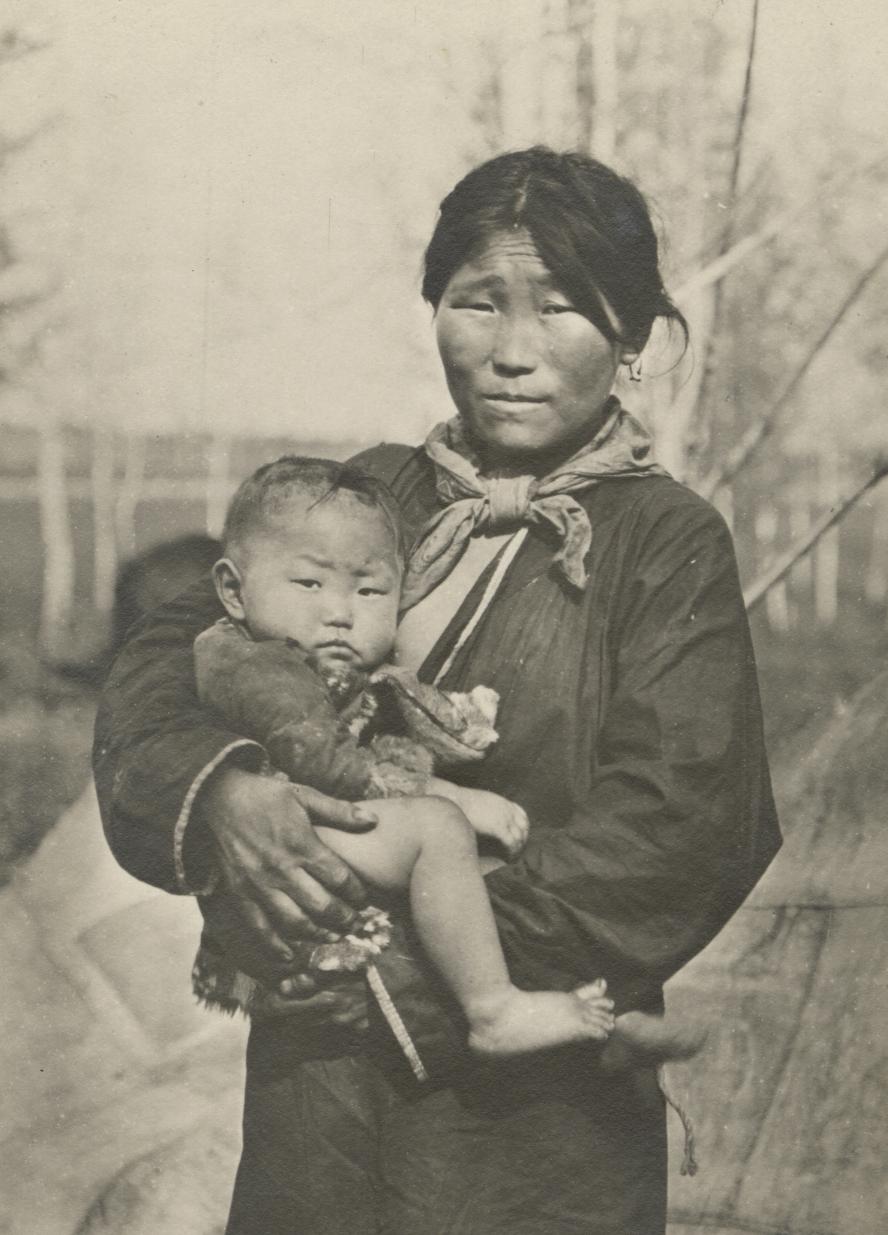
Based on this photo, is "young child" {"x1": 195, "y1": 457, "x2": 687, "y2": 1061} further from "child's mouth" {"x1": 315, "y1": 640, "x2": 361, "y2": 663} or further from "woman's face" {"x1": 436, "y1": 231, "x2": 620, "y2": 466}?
"woman's face" {"x1": 436, "y1": 231, "x2": 620, "y2": 466}

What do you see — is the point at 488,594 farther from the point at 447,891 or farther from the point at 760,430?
the point at 760,430

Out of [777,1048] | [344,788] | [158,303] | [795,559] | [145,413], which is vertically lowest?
[777,1048]

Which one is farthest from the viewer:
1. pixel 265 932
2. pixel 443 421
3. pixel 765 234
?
pixel 765 234

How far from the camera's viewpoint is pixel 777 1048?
336 cm

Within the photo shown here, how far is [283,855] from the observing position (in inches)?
111

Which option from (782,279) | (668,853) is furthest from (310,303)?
→ (668,853)

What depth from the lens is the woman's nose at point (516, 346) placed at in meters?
3.05

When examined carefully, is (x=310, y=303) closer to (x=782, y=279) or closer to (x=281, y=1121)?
(x=782, y=279)

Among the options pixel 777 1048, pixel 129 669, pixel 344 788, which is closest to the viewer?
pixel 344 788

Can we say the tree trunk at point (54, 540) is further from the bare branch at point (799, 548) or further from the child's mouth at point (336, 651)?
the bare branch at point (799, 548)

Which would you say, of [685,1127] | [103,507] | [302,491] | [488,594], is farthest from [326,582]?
[685,1127]

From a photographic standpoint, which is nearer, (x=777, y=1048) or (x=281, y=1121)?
(x=281, y=1121)

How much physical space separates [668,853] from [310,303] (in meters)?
1.33

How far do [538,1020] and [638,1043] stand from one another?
239 mm
